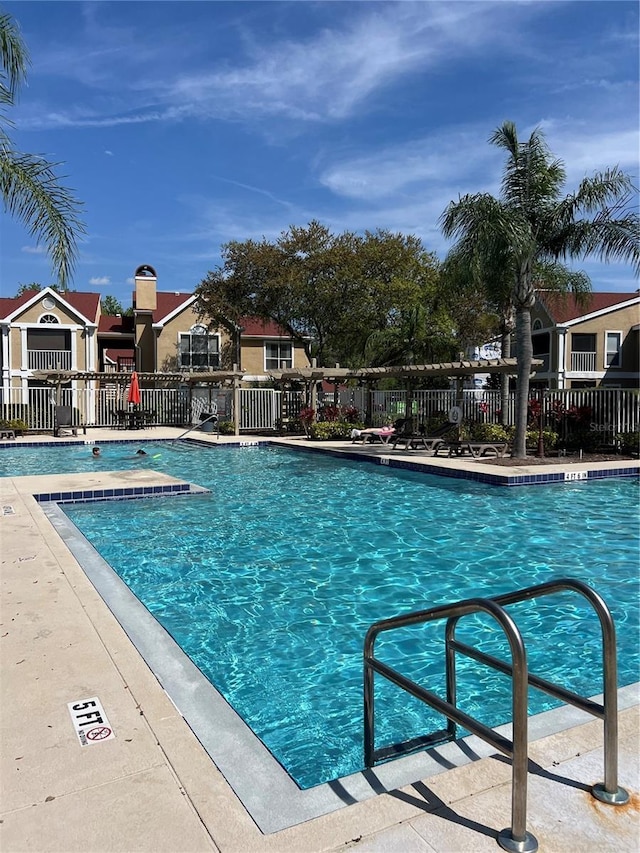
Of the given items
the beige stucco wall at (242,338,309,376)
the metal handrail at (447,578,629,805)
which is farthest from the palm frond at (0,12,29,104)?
the beige stucco wall at (242,338,309,376)

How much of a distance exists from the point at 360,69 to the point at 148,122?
4.89 m

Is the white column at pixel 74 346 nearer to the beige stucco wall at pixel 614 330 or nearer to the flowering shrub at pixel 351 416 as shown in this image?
the flowering shrub at pixel 351 416

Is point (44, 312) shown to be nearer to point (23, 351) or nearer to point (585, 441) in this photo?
point (23, 351)

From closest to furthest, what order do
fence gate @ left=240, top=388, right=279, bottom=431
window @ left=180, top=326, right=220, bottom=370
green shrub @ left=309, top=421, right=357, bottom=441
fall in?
1. green shrub @ left=309, top=421, right=357, bottom=441
2. fence gate @ left=240, top=388, right=279, bottom=431
3. window @ left=180, top=326, right=220, bottom=370

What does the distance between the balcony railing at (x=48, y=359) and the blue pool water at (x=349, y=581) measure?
2503cm

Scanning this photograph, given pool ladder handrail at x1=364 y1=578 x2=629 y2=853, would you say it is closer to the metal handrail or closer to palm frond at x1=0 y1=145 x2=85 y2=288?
the metal handrail

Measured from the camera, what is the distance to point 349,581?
648 centimetres

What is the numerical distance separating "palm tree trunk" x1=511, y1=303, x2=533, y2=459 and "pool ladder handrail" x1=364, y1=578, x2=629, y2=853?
13061 mm

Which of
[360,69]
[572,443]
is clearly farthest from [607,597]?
[572,443]

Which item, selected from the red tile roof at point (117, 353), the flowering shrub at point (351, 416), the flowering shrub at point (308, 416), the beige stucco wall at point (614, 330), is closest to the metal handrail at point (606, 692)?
the flowering shrub at point (308, 416)

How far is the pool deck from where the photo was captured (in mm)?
2205

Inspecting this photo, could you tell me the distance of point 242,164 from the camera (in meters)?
16.7

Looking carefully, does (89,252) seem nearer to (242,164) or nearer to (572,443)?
(242,164)

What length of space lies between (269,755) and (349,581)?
11.9 ft
